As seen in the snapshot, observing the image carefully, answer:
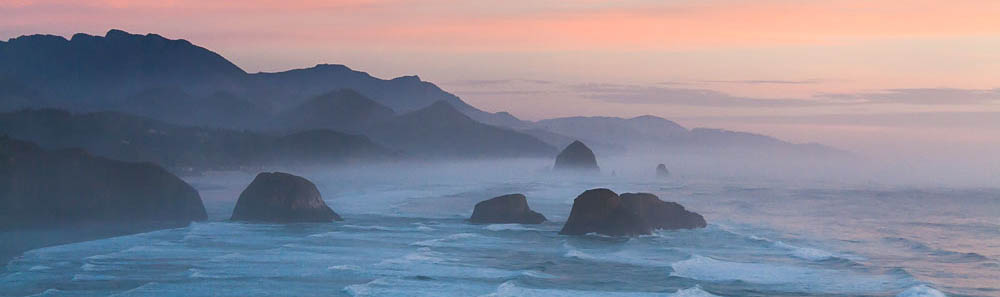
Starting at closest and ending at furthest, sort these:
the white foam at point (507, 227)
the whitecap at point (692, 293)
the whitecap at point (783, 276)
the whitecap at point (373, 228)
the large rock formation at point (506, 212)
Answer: the whitecap at point (692, 293)
the whitecap at point (783, 276)
the white foam at point (507, 227)
the whitecap at point (373, 228)
the large rock formation at point (506, 212)

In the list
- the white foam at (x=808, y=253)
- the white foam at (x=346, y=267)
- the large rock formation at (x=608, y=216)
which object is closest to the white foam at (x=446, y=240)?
the large rock formation at (x=608, y=216)

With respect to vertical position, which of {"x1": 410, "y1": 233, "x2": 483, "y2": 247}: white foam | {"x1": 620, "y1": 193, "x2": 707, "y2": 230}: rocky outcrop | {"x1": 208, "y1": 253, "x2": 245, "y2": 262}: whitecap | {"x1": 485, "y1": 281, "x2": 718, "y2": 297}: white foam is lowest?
{"x1": 485, "y1": 281, "x2": 718, "y2": 297}: white foam

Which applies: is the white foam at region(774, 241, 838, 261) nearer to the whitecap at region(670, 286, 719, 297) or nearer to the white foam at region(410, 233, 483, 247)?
the whitecap at region(670, 286, 719, 297)

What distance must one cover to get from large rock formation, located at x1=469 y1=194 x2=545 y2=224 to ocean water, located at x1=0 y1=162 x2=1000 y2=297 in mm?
1460

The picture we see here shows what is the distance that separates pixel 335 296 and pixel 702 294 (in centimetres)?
1459

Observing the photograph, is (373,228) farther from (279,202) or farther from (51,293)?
(51,293)

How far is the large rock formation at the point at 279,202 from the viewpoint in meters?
74.9

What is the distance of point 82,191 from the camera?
73625 millimetres

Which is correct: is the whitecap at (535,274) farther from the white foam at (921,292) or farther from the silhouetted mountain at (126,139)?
the silhouetted mountain at (126,139)

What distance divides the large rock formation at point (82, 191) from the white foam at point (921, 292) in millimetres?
46874

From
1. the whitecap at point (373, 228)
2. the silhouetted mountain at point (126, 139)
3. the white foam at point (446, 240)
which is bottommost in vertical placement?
the white foam at point (446, 240)

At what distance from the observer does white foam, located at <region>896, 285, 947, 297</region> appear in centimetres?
4294

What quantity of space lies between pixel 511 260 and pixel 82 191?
34.6 meters

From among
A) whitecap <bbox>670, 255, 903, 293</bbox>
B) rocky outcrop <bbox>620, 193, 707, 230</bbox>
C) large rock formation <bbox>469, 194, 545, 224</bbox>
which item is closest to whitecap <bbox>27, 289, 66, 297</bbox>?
whitecap <bbox>670, 255, 903, 293</bbox>
